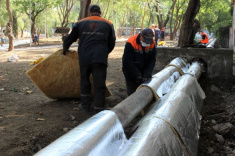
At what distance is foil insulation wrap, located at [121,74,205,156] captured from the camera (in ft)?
6.62

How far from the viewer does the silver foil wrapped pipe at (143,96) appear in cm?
267

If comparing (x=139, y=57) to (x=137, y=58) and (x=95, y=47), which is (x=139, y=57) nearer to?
(x=137, y=58)

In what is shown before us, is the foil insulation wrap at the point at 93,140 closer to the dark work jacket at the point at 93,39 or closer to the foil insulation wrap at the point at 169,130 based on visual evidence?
the foil insulation wrap at the point at 169,130

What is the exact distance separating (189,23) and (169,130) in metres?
6.97

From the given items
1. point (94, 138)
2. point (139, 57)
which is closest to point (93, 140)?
point (94, 138)

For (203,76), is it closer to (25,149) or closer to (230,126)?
(230,126)

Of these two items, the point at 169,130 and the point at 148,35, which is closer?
the point at 169,130

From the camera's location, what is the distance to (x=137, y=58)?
4895mm

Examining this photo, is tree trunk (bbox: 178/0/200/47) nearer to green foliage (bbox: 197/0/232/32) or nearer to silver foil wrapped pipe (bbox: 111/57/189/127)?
silver foil wrapped pipe (bbox: 111/57/189/127)

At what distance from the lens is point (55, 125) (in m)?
3.96

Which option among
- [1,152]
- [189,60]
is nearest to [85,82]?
[1,152]

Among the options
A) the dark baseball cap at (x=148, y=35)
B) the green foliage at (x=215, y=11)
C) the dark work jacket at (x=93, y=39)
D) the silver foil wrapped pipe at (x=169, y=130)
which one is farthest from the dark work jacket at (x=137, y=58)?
the green foliage at (x=215, y=11)

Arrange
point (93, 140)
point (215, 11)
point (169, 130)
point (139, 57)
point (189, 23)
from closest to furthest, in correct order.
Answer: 1. point (93, 140)
2. point (169, 130)
3. point (139, 57)
4. point (189, 23)
5. point (215, 11)

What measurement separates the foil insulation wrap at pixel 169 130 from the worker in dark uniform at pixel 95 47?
4.47 ft
